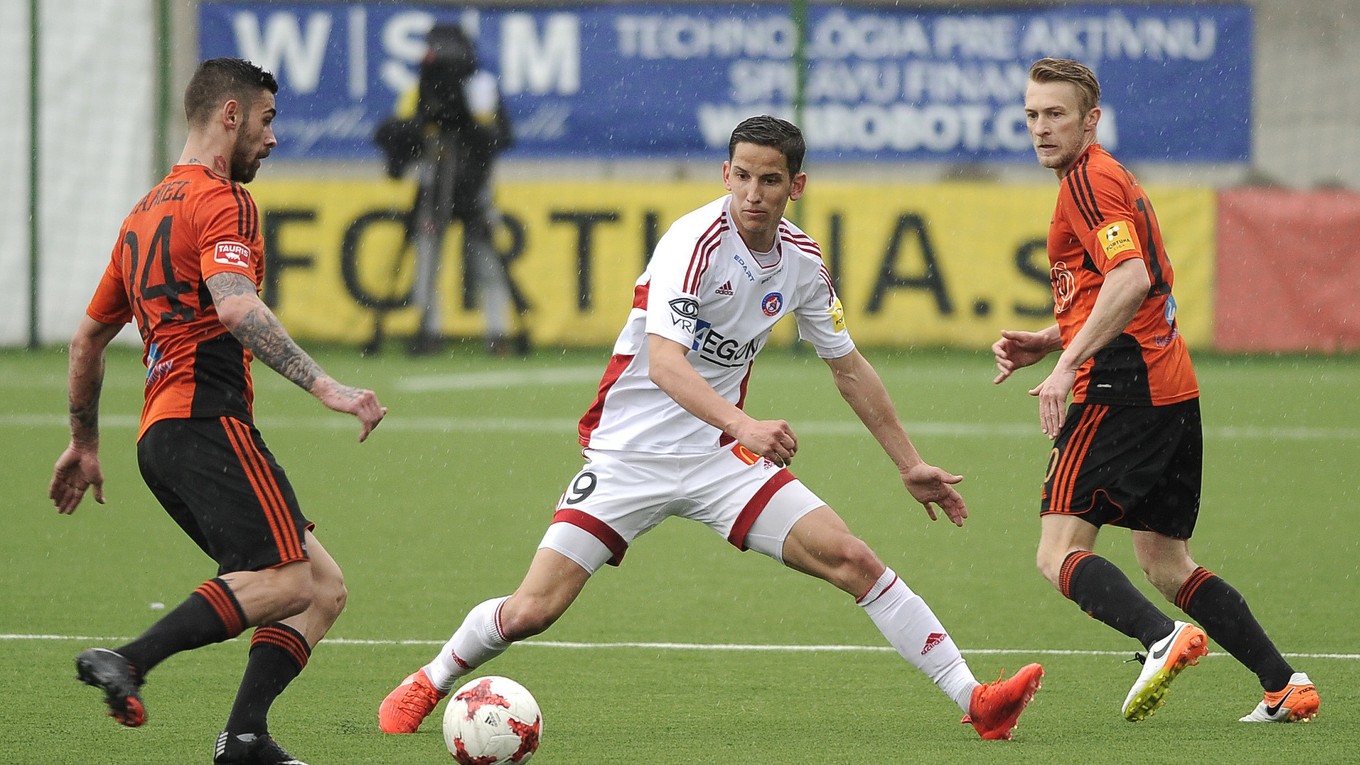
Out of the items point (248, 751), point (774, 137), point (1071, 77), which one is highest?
point (1071, 77)

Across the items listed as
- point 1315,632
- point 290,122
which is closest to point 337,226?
point 290,122

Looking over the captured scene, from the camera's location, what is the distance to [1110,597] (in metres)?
5.21

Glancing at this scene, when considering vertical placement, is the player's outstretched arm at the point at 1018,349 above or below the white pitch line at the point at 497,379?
above

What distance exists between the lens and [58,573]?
792 centimetres

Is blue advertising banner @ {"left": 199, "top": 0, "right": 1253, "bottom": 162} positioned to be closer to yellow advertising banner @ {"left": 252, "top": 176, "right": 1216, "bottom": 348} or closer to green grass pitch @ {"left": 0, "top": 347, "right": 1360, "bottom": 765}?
yellow advertising banner @ {"left": 252, "top": 176, "right": 1216, "bottom": 348}

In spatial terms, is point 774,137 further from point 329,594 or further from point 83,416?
point 83,416

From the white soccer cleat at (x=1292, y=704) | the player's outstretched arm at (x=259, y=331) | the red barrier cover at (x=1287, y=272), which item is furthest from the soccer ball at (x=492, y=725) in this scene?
the red barrier cover at (x=1287, y=272)

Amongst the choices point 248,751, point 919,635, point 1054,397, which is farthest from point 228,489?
point 1054,397

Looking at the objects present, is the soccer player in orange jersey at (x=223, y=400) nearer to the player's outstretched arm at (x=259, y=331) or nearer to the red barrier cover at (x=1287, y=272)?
the player's outstretched arm at (x=259, y=331)

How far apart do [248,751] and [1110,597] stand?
237cm

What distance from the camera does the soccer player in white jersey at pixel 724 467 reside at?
16.9 feet

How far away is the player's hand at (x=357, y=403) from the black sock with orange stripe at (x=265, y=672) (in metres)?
0.75

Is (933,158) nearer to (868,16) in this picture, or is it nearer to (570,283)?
(868,16)

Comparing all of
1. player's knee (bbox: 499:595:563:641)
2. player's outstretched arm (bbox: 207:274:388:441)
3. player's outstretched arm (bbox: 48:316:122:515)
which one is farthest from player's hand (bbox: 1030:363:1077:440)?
player's outstretched arm (bbox: 48:316:122:515)
